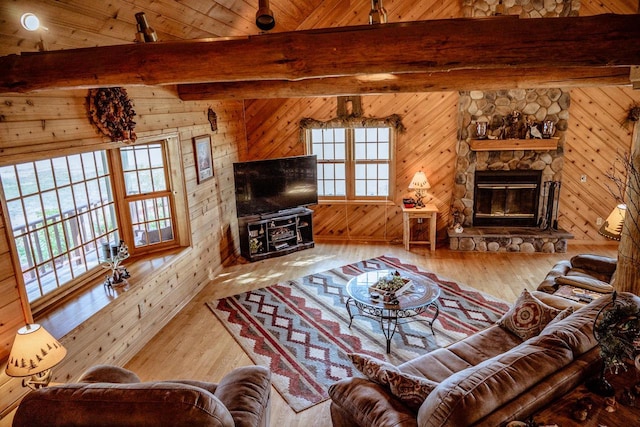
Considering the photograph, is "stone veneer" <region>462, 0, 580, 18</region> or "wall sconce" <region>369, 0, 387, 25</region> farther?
"stone veneer" <region>462, 0, 580, 18</region>

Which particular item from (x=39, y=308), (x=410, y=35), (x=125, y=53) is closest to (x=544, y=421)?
(x=410, y=35)

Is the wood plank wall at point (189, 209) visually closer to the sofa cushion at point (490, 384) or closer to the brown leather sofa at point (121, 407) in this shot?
the brown leather sofa at point (121, 407)

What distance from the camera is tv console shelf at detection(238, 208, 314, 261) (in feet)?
21.5

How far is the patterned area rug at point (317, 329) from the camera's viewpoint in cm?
382

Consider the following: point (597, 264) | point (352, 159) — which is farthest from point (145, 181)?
point (597, 264)

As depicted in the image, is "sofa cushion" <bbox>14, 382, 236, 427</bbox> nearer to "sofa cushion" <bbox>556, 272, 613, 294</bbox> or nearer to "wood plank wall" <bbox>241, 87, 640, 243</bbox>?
"sofa cushion" <bbox>556, 272, 613, 294</bbox>

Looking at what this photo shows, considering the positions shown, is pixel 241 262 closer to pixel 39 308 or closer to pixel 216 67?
pixel 39 308

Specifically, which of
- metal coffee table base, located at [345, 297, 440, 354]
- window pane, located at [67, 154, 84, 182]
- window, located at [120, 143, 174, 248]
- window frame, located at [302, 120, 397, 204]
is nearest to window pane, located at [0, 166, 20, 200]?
window pane, located at [67, 154, 84, 182]

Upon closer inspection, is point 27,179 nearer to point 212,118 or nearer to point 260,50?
point 260,50

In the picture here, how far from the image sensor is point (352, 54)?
9.51 feet

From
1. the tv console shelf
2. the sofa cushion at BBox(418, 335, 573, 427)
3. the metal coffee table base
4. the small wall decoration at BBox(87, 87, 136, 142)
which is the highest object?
the small wall decoration at BBox(87, 87, 136, 142)

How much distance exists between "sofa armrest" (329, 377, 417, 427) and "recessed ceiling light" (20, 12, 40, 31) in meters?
3.15

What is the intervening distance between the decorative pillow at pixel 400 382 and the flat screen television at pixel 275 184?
4.13 metres

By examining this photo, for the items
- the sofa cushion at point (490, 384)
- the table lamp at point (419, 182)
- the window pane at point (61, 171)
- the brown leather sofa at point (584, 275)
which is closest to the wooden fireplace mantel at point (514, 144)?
the table lamp at point (419, 182)
